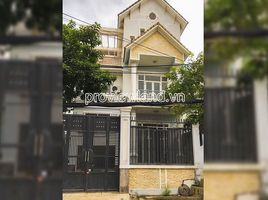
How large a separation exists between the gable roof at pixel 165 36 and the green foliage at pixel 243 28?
36cm

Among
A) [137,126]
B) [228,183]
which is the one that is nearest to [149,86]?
[137,126]

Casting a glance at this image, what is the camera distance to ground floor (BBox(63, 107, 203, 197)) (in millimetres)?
819

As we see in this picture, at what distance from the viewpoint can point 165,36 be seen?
77 cm

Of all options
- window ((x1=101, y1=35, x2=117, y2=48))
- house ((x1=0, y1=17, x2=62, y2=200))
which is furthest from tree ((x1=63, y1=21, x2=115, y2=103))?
house ((x1=0, y1=17, x2=62, y2=200))

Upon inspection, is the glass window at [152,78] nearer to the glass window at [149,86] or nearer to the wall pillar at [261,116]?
the glass window at [149,86]

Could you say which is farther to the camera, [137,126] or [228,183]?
[137,126]

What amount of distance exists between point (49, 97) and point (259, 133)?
32 cm

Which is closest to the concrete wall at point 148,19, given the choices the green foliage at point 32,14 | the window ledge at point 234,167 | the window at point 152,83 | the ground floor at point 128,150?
the window at point 152,83

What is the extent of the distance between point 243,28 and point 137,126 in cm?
57

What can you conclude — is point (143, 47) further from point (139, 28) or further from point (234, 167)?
point (234, 167)

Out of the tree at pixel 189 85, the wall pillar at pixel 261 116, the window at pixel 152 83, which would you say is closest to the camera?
the wall pillar at pixel 261 116

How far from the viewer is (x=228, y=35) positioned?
1.30 ft

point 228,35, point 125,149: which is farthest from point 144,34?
point 228,35

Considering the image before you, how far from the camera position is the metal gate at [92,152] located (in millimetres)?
823
